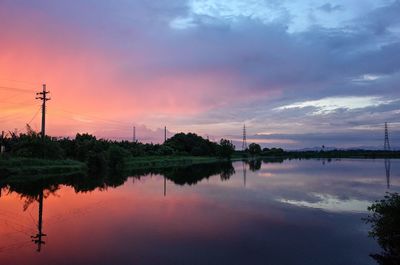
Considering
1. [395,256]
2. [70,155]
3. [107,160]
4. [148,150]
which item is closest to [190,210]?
[395,256]

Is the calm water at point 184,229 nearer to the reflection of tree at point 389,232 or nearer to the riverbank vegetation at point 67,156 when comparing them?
the reflection of tree at point 389,232

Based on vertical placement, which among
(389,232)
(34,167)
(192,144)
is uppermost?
(192,144)

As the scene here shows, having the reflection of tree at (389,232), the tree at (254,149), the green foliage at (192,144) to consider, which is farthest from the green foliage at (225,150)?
the reflection of tree at (389,232)

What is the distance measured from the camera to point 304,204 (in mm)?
20875

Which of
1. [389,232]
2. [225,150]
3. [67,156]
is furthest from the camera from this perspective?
[225,150]

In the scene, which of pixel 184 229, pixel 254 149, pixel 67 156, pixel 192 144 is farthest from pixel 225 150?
pixel 184 229

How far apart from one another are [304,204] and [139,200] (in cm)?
917

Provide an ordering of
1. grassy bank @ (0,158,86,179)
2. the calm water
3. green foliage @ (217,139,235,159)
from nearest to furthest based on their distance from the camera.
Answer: the calm water < grassy bank @ (0,158,86,179) < green foliage @ (217,139,235,159)

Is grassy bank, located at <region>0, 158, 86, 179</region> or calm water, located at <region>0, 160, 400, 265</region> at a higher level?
grassy bank, located at <region>0, 158, 86, 179</region>

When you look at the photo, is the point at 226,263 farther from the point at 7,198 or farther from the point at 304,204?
the point at 7,198

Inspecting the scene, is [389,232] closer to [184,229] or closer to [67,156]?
[184,229]

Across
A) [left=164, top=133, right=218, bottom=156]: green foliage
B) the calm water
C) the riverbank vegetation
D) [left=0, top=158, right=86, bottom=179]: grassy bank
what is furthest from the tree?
the calm water

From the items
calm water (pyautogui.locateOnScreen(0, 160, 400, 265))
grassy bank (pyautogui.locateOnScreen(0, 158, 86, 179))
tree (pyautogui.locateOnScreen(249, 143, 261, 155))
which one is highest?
tree (pyautogui.locateOnScreen(249, 143, 261, 155))

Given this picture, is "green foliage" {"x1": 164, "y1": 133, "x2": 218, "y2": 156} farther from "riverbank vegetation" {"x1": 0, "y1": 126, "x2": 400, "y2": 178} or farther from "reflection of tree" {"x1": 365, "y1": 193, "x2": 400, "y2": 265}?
"reflection of tree" {"x1": 365, "y1": 193, "x2": 400, "y2": 265}
